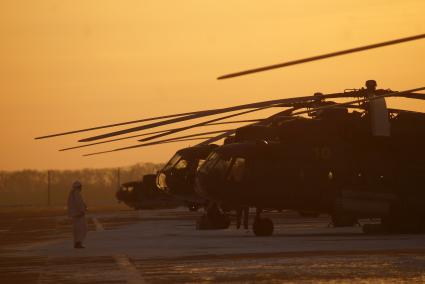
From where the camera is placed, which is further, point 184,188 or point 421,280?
point 184,188

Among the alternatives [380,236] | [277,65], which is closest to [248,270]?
[277,65]

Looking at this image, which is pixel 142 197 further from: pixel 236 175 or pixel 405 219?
pixel 405 219

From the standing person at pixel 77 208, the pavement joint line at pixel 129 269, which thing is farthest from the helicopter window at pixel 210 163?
the pavement joint line at pixel 129 269

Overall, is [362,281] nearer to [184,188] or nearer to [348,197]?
[348,197]

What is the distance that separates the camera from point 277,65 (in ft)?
55.6

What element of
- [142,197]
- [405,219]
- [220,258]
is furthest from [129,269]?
[142,197]

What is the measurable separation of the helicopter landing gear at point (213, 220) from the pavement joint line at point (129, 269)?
11.9 meters

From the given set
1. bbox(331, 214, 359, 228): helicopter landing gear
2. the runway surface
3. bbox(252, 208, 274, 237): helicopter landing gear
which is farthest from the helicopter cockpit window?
bbox(252, 208, 274, 237): helicopter landing gear

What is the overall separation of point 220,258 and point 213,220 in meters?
13.1

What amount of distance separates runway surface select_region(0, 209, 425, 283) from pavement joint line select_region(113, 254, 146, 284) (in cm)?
2

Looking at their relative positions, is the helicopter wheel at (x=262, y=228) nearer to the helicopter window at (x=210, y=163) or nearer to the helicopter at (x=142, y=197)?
the helicopter window at (x=210, y=163)

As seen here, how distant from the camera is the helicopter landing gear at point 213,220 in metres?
34.4

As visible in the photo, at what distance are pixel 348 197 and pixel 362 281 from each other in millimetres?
11999

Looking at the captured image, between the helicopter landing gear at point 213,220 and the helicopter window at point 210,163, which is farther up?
the helicopter window at point 210,163
